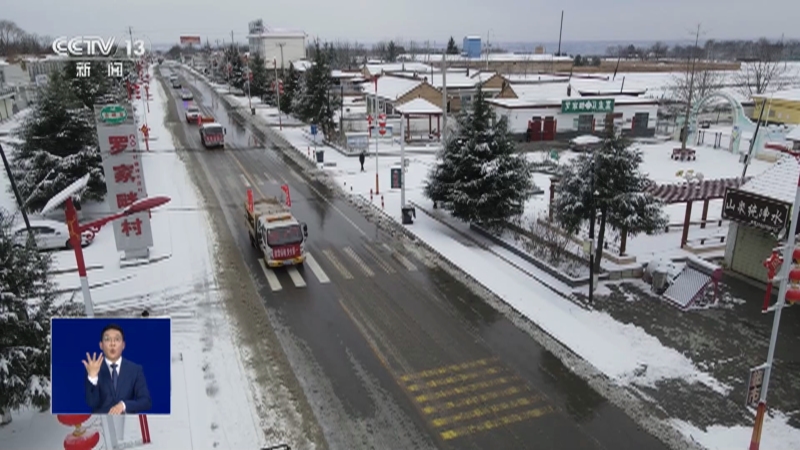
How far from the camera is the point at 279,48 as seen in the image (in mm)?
117938

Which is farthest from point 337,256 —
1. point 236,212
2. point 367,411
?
point 367,411

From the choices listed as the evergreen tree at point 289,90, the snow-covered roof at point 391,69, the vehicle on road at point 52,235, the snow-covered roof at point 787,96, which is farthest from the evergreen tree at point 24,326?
the snow-covered roof at point 391,69

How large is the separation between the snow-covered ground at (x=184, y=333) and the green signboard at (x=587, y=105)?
32.3 metres

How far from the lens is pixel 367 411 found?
12.5 m

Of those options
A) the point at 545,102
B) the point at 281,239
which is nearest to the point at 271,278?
the point at 281,239

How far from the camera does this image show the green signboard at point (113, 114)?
19.6m

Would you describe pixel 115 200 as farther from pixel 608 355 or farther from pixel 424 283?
pixel 608 355

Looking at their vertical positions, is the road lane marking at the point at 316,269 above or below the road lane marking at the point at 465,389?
above

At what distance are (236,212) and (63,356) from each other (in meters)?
20.0

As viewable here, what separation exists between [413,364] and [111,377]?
7829 millimetres

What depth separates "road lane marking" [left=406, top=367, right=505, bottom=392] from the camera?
526 inches

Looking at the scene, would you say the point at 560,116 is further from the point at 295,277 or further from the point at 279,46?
the point at 279,46

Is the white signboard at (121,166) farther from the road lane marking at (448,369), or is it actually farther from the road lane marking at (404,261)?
the road lane marking at (448,369)

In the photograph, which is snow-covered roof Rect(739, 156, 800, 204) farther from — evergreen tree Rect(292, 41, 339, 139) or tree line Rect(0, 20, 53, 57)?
tree line Rect(0, 20, 53, 57)
